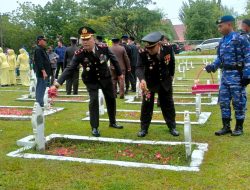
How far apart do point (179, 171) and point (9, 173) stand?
7.13 feet

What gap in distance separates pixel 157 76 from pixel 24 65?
11856 millimetres

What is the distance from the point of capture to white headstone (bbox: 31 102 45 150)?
229 inches

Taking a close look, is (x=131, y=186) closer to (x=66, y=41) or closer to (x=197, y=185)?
(x=197, y=185)

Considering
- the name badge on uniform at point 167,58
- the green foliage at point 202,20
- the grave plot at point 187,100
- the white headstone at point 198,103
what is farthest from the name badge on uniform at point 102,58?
the green foliage at point 202,20

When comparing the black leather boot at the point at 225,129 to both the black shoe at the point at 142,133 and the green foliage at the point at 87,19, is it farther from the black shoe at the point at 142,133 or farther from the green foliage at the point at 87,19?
the green foliage at the point at 87,19

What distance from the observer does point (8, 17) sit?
149 ft

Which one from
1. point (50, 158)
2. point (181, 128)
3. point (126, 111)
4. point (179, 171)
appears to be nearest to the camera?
point (179, 171)

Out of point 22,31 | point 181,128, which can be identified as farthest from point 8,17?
point 181,128

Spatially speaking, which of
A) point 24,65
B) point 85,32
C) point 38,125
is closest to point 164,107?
point 85,32

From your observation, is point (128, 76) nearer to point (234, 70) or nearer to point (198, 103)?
point (198, 103)

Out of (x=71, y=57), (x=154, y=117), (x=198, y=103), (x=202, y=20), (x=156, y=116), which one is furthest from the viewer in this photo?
(x=202, y=20)

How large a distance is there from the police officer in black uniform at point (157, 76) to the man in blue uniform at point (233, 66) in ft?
2.70

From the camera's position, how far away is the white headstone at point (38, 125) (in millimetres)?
5816

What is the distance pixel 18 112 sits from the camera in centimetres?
970
